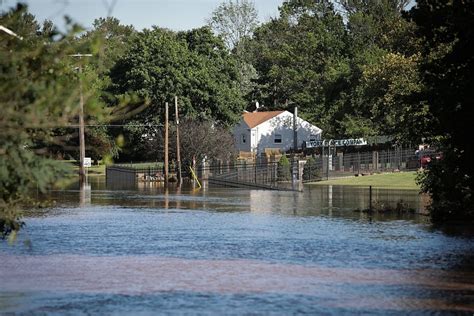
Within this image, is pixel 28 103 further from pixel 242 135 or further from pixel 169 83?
pixel 242 135

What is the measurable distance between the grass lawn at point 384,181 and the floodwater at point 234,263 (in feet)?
73.9

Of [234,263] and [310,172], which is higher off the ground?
[310,172]

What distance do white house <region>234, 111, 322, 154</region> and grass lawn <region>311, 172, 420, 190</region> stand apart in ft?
83.5

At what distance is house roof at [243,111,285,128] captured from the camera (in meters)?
102

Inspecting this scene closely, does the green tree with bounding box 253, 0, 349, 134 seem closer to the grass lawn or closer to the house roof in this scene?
the house roof

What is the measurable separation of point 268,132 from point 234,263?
7708 cm

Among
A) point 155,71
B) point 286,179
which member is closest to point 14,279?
point 286,179

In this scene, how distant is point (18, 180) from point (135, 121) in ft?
263

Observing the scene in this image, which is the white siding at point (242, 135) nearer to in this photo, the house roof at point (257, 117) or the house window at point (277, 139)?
the house roof at point (257, 117)

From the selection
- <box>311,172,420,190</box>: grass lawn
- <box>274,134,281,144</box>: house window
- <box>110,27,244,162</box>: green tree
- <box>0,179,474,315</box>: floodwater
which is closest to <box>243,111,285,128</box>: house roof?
<box>274,134,281,144</box>: house window

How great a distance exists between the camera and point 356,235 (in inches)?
1293

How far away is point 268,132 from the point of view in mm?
102438

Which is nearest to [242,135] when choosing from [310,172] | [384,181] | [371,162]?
[371,162]

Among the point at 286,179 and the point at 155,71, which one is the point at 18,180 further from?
the point at 155,71
